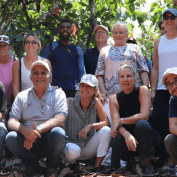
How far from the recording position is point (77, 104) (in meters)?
4.72

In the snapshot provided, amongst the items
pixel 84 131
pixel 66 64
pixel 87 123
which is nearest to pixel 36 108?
pixel 84 131

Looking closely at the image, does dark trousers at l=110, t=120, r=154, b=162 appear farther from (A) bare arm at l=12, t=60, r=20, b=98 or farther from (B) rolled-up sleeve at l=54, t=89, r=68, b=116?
(A) bare arm at l=12, t=60, r=20, b=98

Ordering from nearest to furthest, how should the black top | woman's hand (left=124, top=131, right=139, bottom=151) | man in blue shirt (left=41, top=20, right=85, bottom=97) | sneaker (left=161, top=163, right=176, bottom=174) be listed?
woman's hand (left=124, top=131, right=139, bottom=151) → sneaker (left=161, top=163, right=176, bottom=174) → the black top → man in blue shirt (left=41, top=20, right=85, bottom=97)

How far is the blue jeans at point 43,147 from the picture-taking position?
3.95m

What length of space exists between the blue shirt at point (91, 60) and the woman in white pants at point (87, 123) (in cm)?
121

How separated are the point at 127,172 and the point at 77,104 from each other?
1.33m

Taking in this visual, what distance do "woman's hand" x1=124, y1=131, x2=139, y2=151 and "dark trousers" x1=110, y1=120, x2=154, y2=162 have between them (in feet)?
0.31

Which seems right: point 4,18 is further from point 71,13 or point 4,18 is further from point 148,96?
point 148,96

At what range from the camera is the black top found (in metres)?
4.32

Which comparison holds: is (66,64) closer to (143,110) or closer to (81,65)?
(81,65)

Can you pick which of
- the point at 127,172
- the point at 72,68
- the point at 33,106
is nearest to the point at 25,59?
the point at 72,68

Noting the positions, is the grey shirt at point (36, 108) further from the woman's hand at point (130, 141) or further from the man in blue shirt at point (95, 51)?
the man in blue shirt at point (95, 51)

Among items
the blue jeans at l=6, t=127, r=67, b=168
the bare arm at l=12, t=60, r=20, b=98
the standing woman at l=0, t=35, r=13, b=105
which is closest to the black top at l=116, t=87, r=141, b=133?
the blue jeans at l=6, t=127, r=67, b=168

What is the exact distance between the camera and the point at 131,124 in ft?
14.1
